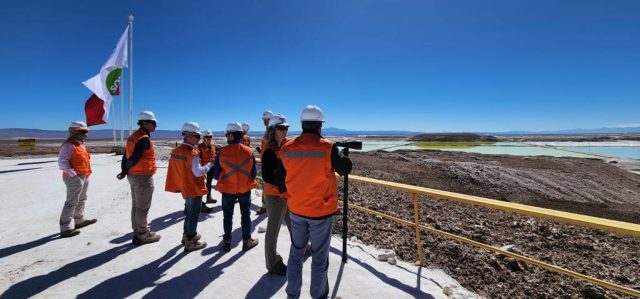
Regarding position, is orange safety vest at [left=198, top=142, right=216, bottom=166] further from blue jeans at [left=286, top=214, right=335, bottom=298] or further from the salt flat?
blue jeans at [left=286, top=214, right=335, bottom=298]

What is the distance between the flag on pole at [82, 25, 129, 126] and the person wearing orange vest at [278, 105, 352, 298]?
16680 millimetres

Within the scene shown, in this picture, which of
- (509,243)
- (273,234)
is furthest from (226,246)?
(509,243)

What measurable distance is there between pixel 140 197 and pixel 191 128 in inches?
51.2

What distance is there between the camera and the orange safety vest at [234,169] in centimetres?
372

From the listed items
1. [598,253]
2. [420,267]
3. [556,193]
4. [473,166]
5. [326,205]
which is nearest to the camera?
[326,205]

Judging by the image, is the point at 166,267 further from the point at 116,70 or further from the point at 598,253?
the point at 116,70

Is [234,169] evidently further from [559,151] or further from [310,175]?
[559,151]

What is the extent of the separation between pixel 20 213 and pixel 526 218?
33.9ft

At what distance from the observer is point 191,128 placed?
391 cm

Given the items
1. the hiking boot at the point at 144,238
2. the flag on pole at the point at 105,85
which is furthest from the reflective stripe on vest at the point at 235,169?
the flag on pole at the point at 105,85

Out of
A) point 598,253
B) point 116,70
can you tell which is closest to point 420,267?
point 598,253

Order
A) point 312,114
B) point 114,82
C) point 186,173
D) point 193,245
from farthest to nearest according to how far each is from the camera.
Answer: point 114,82 → point 193,245 → point 186,173 → point 312,114

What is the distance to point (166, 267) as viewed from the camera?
3619 millimetres

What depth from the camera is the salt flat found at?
3.07m
